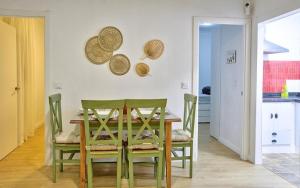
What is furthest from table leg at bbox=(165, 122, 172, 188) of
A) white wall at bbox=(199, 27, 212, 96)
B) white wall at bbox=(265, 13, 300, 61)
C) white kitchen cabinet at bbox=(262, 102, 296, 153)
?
white wall at bbox=(199, 27, 212, 96)

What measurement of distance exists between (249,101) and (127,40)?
1.92m

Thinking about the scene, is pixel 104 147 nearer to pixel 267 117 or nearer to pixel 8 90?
pixel 8 90

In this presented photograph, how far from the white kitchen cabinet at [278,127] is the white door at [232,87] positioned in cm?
40

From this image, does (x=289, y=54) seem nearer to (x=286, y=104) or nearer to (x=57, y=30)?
(x=286, y=104)

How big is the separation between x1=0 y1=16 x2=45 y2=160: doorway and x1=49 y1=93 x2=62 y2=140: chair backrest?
0.98 m

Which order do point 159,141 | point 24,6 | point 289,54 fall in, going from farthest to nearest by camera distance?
point 289,54 → point 24,6 → point 159,141

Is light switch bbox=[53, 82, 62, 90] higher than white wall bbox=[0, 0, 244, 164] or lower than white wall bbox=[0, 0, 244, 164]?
lower

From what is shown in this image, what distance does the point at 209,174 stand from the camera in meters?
3.97

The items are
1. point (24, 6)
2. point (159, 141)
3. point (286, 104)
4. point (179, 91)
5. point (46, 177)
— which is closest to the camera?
point (159, 141)

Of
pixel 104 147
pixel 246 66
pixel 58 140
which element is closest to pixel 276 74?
pixel 246 66

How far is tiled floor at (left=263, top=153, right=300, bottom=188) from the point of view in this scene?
3.89 meters

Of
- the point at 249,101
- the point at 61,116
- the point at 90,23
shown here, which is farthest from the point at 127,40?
the point at 249,101

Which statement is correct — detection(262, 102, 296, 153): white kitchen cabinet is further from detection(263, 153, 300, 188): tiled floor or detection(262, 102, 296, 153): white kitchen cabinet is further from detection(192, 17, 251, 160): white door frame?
detection(192, 17, 251, 160): white door frame

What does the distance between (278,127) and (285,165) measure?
2.27 ft
